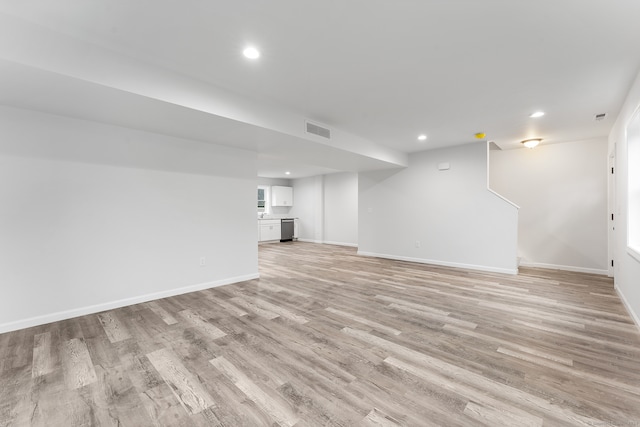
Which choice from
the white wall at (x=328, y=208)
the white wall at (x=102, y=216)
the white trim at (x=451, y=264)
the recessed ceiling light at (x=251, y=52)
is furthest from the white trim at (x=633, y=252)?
the white wall at (x=328, y=208)

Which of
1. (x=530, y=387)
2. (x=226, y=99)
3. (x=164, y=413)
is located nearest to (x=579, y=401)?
(x=530, y=387)

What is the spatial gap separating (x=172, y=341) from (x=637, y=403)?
10.9 feet

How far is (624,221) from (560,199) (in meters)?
2.35

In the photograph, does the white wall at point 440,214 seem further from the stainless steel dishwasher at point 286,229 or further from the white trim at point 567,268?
the stainless steel dishwasher at point 286,229

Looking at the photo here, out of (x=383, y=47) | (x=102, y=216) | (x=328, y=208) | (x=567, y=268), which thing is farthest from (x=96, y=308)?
(x=567, y=268)

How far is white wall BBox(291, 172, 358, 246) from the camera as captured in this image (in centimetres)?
914

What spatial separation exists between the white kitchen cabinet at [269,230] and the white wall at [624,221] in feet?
28.3

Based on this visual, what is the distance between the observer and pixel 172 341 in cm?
244

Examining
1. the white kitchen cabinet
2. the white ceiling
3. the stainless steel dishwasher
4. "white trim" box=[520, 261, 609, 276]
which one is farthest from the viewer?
the stainless steel dishwasher

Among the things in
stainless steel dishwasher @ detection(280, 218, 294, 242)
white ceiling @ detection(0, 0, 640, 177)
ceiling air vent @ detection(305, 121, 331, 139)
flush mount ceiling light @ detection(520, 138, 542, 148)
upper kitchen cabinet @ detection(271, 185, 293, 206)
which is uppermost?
white ceiling @ detection(0, 0, 640, 177)

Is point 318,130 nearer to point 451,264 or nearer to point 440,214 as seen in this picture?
point 440,214

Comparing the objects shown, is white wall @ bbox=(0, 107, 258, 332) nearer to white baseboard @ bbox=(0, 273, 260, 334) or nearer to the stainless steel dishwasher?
white baseboard @ bbox=(0, 273, 260, 334)

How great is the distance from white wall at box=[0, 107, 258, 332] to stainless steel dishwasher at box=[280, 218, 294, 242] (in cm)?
583

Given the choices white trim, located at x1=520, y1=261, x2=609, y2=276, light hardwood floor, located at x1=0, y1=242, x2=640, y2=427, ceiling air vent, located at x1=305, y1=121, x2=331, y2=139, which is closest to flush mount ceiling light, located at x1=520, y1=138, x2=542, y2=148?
white trim, located at x1=520, y1=261, x2=609, y2=276
